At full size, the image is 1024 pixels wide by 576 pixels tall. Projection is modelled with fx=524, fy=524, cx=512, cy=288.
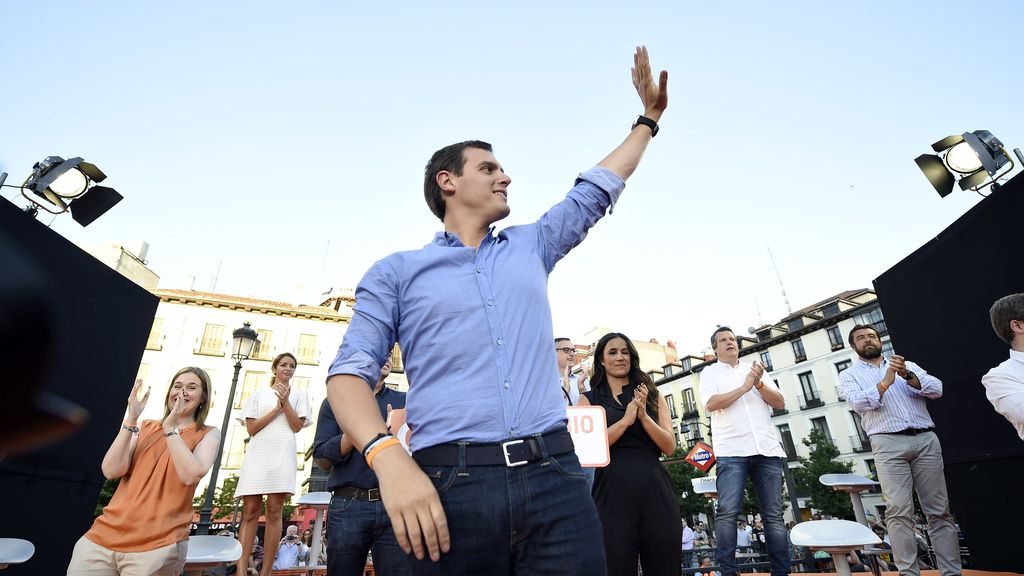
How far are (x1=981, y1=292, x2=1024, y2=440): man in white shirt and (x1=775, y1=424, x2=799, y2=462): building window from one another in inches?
1499

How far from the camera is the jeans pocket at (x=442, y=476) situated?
1233 mm

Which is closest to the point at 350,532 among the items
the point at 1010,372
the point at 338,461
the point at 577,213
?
the point at 338,461

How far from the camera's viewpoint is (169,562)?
3.22m

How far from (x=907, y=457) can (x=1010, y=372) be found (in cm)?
169

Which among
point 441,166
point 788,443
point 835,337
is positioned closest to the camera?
point 441,166

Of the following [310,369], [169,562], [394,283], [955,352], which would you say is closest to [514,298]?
[394,283]

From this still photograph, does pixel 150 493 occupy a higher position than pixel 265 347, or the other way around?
pixel 265 347

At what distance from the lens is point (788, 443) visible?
38312 millimetres

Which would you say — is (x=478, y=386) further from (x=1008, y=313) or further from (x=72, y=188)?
(x=72, y=188)

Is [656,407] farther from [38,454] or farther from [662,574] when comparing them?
[38,454]

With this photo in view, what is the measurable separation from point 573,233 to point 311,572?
582 cm

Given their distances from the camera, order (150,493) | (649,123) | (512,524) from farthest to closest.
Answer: (150,493), (649,123), (512,524)

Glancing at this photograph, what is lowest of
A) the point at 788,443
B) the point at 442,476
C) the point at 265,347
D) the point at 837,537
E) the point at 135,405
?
the point at 837,537

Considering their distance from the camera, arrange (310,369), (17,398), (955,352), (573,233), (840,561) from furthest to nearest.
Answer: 1. (310,369)
2. (955,352)
3. (840,561)
4. (573,233)
5. (17,398)
